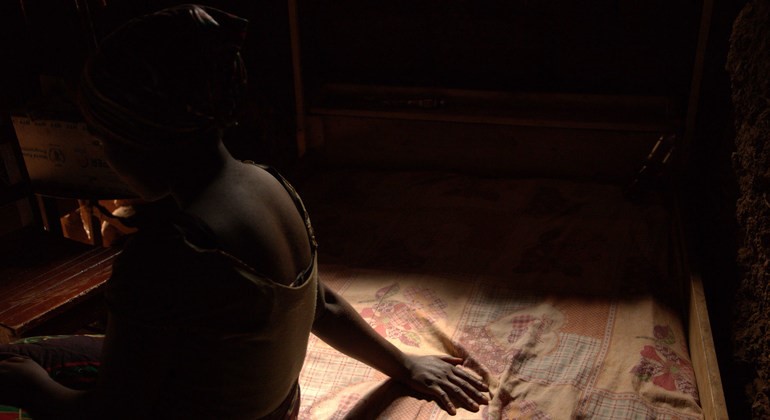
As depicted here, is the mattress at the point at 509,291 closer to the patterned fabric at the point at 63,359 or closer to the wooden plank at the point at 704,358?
the wooden plank at the point at 704,358

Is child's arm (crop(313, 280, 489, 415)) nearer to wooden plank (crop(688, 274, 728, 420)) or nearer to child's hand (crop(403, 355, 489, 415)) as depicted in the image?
child's hand (crop(403, 355, 489, 415))

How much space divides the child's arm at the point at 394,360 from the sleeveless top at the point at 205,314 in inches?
9.8

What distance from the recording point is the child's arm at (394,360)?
1.41 meters

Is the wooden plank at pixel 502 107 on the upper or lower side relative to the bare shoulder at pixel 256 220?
→ lower

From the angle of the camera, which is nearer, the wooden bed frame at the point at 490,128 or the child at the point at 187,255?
the child at the point at 187,255

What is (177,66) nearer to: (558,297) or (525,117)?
(558,297)

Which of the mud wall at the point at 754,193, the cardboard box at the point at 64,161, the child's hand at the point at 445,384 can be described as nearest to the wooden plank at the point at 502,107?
the mud wall at the point at 754,193

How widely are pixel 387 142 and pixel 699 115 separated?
139 centimetres

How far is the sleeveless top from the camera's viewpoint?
0.93 meters

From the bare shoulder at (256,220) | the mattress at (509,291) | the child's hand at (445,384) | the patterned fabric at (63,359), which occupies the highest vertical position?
the bare shoulder at (256,220)

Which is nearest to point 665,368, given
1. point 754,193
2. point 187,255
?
point 754,193

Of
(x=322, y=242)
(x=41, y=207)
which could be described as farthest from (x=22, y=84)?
(x=322, y=242)

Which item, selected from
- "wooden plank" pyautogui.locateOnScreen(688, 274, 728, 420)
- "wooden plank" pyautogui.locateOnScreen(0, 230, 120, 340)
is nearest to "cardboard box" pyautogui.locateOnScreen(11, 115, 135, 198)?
"wooden plank" pyautogui.locateOnScreen(0, 230, 120, 340)

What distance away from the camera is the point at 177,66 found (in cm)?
94
